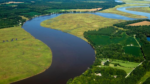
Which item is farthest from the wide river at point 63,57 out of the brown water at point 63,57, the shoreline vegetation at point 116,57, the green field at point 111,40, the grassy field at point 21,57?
the green field at point 111,40

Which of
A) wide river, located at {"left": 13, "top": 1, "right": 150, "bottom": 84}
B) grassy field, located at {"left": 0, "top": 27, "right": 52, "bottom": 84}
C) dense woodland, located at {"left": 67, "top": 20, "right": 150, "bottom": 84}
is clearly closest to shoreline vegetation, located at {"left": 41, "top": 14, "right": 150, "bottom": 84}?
dense woodland, located at {"left": 67, "top": 20, "right": 150, "bottom": 84}

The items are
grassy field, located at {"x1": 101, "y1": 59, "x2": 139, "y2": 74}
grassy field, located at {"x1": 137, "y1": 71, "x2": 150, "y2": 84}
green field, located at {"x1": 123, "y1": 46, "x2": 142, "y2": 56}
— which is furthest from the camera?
green field, located at {"x1": 123, "y1": 46, "x2": 142, "y2": 56}

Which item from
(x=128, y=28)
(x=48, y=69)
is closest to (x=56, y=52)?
(x=48, y=69)

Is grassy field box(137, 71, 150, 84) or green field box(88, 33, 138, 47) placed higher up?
green field box(88, 33, 138, 47)

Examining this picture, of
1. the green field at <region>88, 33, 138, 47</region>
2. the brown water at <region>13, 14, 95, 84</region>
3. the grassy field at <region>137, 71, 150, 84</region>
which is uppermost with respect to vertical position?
the green field at <region>88, 33, 138, 47</region>

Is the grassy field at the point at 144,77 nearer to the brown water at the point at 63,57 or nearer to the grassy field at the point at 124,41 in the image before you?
the grassy field at the point at 124,41

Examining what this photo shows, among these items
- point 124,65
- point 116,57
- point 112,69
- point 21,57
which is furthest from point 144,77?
point 21,57

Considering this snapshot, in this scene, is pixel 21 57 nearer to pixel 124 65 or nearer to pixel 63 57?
pixel 63 57

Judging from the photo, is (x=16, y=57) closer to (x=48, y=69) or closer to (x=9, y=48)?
(x=9, y=48)

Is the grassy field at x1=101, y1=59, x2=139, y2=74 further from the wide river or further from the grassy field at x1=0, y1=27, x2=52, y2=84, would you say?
the grassy field at x1=0, y1=27, x2=52, y2=84
